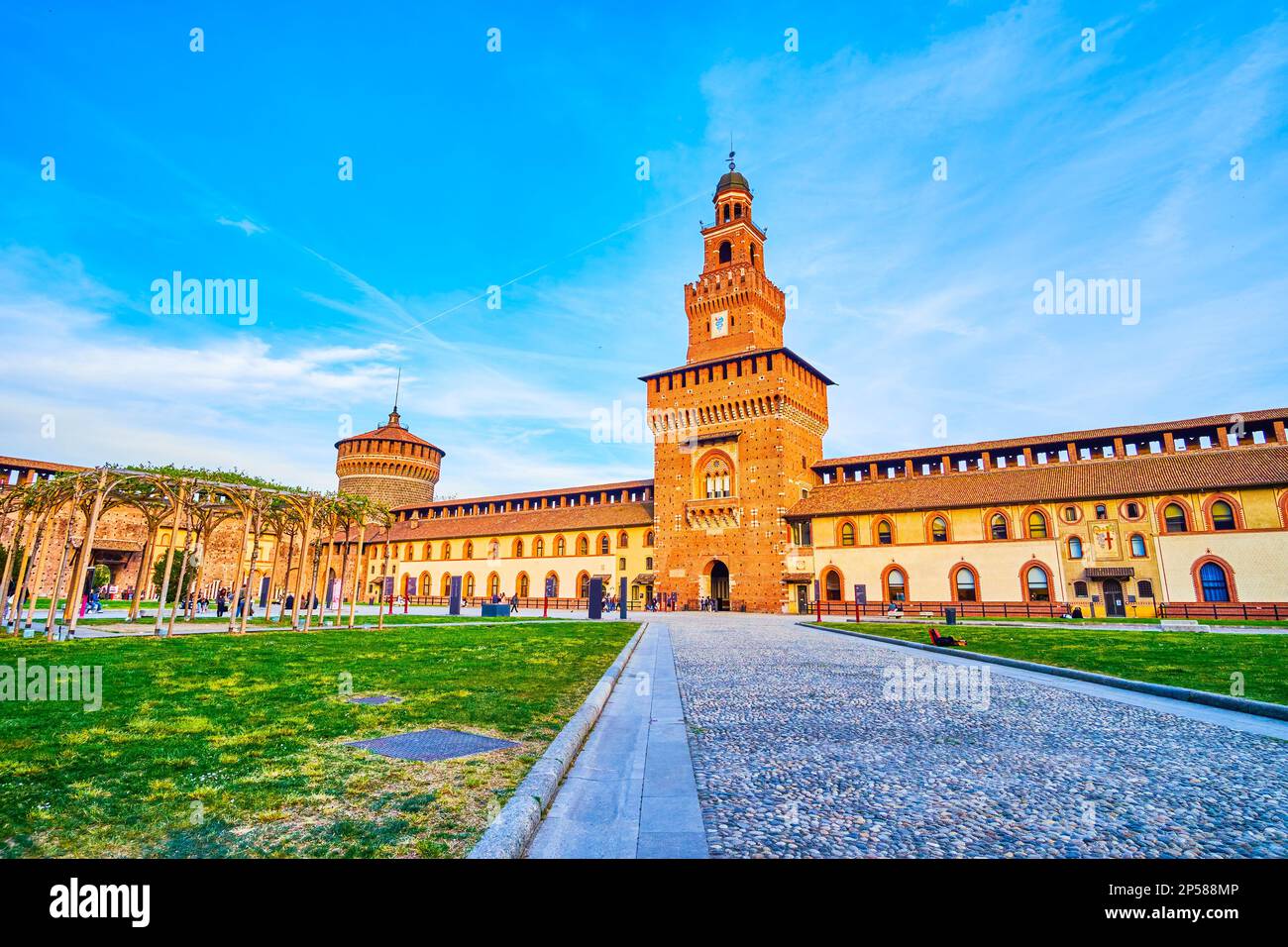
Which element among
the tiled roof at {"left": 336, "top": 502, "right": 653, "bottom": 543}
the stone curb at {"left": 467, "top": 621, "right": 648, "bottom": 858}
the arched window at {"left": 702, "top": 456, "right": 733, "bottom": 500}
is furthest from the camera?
the tiled roof at {"left": 336, "top": 502, "right": 653, "bottom": 543}

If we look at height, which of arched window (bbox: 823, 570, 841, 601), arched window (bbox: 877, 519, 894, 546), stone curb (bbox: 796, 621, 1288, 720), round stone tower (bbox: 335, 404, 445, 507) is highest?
round stone tower (bbox: 335, 404, 445, 507)

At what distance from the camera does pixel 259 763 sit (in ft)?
13.8

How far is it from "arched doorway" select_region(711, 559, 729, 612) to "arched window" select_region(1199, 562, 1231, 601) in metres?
25.0

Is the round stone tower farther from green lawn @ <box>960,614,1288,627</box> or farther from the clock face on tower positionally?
green lawn @ <box>960,614,1288,627</box>

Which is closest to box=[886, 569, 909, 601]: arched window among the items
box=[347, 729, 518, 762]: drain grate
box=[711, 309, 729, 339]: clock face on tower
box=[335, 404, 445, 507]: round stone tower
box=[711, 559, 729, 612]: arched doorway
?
box=[711, 559, 729, 612]: arched doorway

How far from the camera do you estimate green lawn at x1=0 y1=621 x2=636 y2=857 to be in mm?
2953

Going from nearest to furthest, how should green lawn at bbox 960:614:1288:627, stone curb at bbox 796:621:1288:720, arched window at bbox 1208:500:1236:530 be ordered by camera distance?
stone curb at bbox 796:621:1288:720 → green lawn at bbox 960:614:1288:627 → arched window at bbox 1208:500:1236:530

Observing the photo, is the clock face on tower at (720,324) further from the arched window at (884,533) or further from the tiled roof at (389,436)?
the tiled roof at (389,436)

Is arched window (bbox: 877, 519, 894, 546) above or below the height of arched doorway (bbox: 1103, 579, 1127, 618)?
above

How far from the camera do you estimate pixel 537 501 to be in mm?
56250

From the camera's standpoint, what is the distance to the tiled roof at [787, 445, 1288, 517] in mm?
30533

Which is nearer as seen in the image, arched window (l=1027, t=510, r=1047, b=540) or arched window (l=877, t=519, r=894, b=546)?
arched window (l=1027, t=510, r=1047, b=540)

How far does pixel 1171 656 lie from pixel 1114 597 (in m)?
24.5
